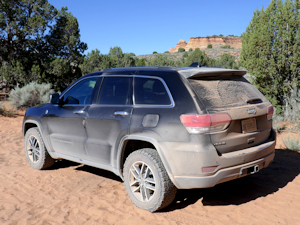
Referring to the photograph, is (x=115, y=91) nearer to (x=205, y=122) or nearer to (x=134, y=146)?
(x=134, y=146)

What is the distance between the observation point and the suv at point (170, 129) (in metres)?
3.20

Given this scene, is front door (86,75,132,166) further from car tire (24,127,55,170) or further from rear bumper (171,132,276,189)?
Result: car tire (24,127,55,170)

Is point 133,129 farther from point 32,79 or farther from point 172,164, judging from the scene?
point 32,79

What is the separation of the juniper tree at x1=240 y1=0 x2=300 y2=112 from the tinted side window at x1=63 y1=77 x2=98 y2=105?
6.84 metres

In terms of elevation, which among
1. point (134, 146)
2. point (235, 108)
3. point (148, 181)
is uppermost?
point (235, 108)

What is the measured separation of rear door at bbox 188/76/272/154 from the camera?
3.27 metres

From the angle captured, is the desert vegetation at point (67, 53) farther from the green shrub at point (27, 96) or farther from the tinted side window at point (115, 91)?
the tinted side window at point (115, 91)

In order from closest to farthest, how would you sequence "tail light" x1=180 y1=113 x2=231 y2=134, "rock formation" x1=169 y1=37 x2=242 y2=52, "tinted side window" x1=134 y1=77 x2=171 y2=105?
1. "tail light" x1=180 y1=113 x2=231 y2=134
2. "tinted side window" x1=134 y1=77 x2=171 y2=105
3. "rock formation" x1=169 y1=37 x2=242 y2=52

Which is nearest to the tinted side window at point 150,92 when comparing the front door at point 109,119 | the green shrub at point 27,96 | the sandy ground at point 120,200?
the front door at point 109,119

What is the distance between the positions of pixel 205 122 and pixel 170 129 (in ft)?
1.40

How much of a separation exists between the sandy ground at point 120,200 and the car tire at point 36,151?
0.50 ft

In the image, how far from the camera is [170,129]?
331 centimetres

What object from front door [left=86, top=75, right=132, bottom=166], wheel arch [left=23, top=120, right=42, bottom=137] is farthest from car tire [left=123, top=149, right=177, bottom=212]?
wheel arch [left=23, top=120, right=42, bottom=137]

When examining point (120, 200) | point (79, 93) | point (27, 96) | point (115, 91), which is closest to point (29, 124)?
point (79, 93)
